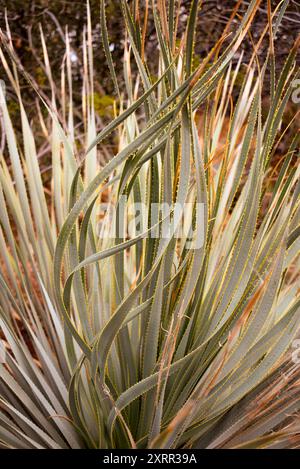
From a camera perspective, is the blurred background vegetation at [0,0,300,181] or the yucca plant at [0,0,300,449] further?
the blurred background vegetation at [0,0,300,181]

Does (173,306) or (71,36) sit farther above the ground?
(71,36)

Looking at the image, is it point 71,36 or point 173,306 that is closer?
point 173,306

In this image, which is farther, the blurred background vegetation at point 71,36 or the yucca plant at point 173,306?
the blurred background vegetation at point 71,36

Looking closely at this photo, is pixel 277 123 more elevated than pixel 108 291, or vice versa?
pixel 277 123

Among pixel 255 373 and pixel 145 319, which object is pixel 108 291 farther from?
pixel 255 373

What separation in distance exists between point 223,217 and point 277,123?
1.01 ft

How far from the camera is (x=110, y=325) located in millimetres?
857

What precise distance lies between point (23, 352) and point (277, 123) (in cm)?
62

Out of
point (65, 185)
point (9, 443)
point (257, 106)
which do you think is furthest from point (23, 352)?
point (257, 106)

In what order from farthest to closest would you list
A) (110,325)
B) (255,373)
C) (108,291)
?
1. (108,291)
2. (255,373)
3. (110,325)

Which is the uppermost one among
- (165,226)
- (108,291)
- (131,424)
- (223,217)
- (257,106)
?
(257,106)

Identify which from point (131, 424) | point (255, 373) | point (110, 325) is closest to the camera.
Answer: point (110, 325)
